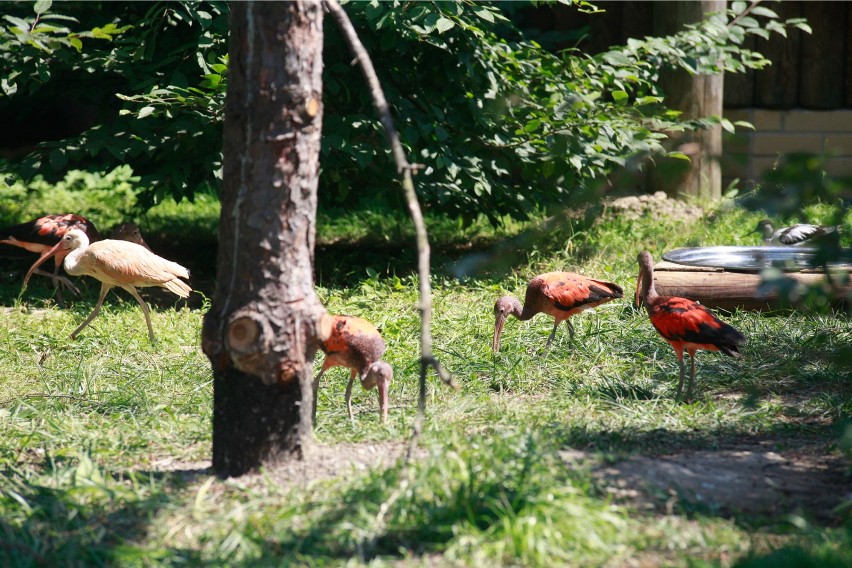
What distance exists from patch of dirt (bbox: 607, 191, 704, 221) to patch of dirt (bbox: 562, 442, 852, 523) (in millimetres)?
5275

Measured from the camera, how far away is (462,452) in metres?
3.74

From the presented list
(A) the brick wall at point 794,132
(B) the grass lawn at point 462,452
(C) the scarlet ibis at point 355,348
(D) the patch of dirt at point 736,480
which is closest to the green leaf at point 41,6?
(B) the grass lawn at point 462,452

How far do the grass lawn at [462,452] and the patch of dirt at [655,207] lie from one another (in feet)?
7.70

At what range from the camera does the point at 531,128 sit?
7.60 m

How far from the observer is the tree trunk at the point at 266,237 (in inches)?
145

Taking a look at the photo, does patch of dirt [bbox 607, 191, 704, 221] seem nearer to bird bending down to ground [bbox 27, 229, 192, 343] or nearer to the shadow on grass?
bird bending down to ground [bbox 27, 229, 192, 343]

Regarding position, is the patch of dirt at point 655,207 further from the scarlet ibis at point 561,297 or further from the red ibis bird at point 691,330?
the red ibis bird at point 691,330

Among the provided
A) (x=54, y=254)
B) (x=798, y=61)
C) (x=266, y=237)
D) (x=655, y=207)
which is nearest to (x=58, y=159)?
(x=54, y=254)

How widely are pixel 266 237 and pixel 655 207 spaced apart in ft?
21.3

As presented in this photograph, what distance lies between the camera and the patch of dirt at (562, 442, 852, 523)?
3.55 metres

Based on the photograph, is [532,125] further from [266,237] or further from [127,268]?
[266,237]

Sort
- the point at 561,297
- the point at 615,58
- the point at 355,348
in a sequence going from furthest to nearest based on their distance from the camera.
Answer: the point at 615,58 < the point at 561,297 < the point at 355,348

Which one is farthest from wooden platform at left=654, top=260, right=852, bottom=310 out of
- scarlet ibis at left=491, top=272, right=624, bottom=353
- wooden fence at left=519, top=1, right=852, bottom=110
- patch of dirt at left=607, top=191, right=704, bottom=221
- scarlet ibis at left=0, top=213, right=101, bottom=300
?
scarlet ibis at left=0, top=213, right=101, bottom=300

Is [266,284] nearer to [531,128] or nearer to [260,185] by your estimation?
[260,185]
